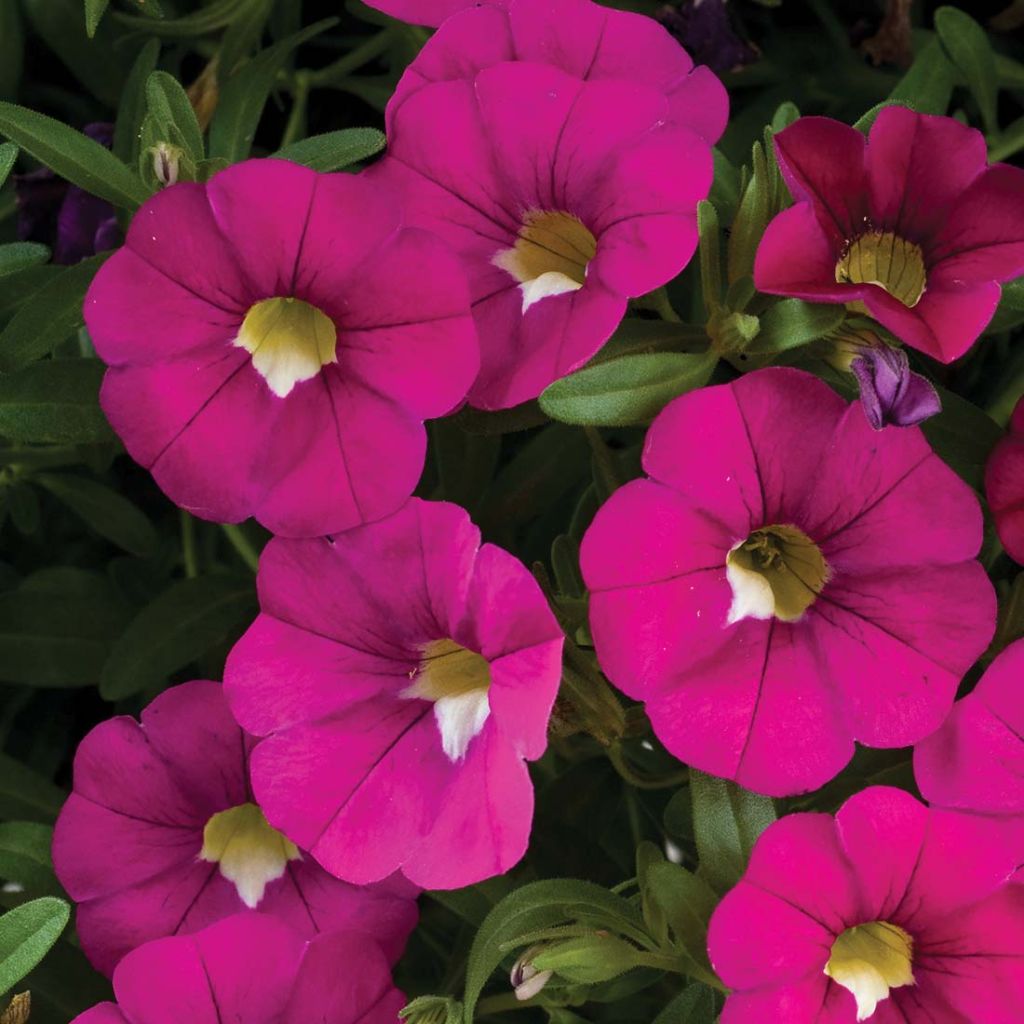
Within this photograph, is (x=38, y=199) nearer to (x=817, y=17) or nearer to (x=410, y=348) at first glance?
(x=410, y=348)

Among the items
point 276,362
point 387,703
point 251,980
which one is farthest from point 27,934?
point 276,362

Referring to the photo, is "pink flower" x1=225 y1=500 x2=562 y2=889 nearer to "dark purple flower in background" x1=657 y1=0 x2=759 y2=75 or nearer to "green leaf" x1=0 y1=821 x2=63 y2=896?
"green leaf" x1=0 y1=821 x2=63 y2=896

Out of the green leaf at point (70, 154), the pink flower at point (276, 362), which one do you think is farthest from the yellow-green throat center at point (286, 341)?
the green leaf at point (70, 154)

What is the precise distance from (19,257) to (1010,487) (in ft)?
1.85

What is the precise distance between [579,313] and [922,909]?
34 cm

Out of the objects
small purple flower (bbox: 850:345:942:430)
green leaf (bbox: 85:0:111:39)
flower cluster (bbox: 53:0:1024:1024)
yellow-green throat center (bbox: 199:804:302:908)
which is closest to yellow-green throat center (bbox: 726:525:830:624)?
flower cluster (bbox: 53:0:1024:1024)

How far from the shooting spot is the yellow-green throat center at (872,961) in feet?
2.47

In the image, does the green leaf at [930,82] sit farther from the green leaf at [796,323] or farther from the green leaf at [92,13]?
the green leaf at [92,13]

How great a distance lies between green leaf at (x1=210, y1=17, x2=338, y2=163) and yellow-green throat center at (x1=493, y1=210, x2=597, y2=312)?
246 millimetres

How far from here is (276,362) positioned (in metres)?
0.77

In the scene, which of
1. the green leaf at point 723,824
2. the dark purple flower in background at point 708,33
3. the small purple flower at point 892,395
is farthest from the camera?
the dark purple flower in background at point 708,33

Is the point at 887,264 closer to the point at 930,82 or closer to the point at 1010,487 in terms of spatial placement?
the point at 1010,487

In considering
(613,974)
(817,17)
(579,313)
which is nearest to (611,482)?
(579,313)

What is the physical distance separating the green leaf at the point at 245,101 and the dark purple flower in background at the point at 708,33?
0.76ft
